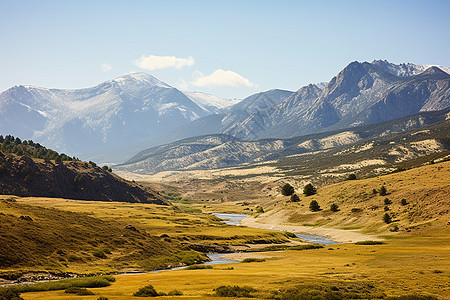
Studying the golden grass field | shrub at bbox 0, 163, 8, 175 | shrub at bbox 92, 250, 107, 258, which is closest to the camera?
the golden grass field

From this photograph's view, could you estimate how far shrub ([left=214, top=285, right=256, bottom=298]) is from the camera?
34.2m

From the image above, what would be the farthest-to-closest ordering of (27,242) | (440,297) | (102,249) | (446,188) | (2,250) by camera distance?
(446,188)
(102,249)
(27,242)
(2,250)
(440,297)

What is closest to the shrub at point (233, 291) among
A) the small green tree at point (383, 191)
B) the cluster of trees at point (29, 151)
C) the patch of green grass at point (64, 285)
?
the patch of green grass at point (64, 285)

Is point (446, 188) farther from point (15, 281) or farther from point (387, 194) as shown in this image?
point (15, 281)

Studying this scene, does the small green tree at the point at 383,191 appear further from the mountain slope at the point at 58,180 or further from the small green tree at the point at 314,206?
the mountain slope at the point at 58,180

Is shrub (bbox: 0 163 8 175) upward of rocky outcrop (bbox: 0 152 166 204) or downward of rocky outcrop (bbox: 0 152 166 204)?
upward

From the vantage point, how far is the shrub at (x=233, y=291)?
34.2 metres

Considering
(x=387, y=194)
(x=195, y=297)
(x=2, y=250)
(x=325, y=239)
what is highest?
(x=2, y=250)

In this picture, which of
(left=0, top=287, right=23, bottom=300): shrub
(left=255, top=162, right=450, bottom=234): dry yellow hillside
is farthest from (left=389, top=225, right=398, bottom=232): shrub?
(left=0, top=287, right=23, bottom=300): shrub

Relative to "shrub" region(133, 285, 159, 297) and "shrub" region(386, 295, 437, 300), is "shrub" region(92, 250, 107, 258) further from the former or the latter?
"shrub" region(386, 295, 437, 300)

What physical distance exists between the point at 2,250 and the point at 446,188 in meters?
98.4

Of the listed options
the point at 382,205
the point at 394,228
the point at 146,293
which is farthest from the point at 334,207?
the point at 146,293

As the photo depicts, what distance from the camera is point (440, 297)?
3288 cm

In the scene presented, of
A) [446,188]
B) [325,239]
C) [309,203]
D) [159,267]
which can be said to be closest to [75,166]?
[309,203]
